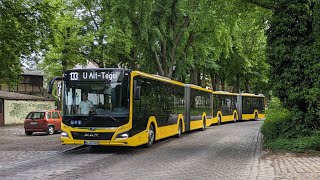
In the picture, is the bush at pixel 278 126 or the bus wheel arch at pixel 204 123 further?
the bus wheel arch at pixel 204 123

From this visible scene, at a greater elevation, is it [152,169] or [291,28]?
[291,28]

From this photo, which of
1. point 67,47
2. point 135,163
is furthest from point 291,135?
point 67,47

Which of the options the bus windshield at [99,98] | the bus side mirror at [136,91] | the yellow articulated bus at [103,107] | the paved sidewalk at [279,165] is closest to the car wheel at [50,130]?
the paved sidewalk at [279,165]

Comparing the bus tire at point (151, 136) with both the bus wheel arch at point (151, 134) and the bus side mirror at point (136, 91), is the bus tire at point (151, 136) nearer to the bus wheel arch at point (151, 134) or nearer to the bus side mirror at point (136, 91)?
the bus wheel arch at point (151, 134)

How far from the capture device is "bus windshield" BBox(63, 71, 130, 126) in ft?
46.3

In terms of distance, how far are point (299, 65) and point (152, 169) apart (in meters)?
6.33

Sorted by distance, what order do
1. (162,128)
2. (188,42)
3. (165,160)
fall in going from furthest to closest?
(188,42), (162,128), (165,160)

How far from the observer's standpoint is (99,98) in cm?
1412

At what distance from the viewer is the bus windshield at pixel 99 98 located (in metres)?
14.1

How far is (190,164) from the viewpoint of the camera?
11688 millimetres

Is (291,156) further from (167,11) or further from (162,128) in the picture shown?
(167,11)

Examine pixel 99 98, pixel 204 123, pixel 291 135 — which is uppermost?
pixel 99 98

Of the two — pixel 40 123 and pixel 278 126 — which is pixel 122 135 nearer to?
pixel 278 126

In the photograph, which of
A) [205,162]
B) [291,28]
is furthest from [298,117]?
[205,162]
